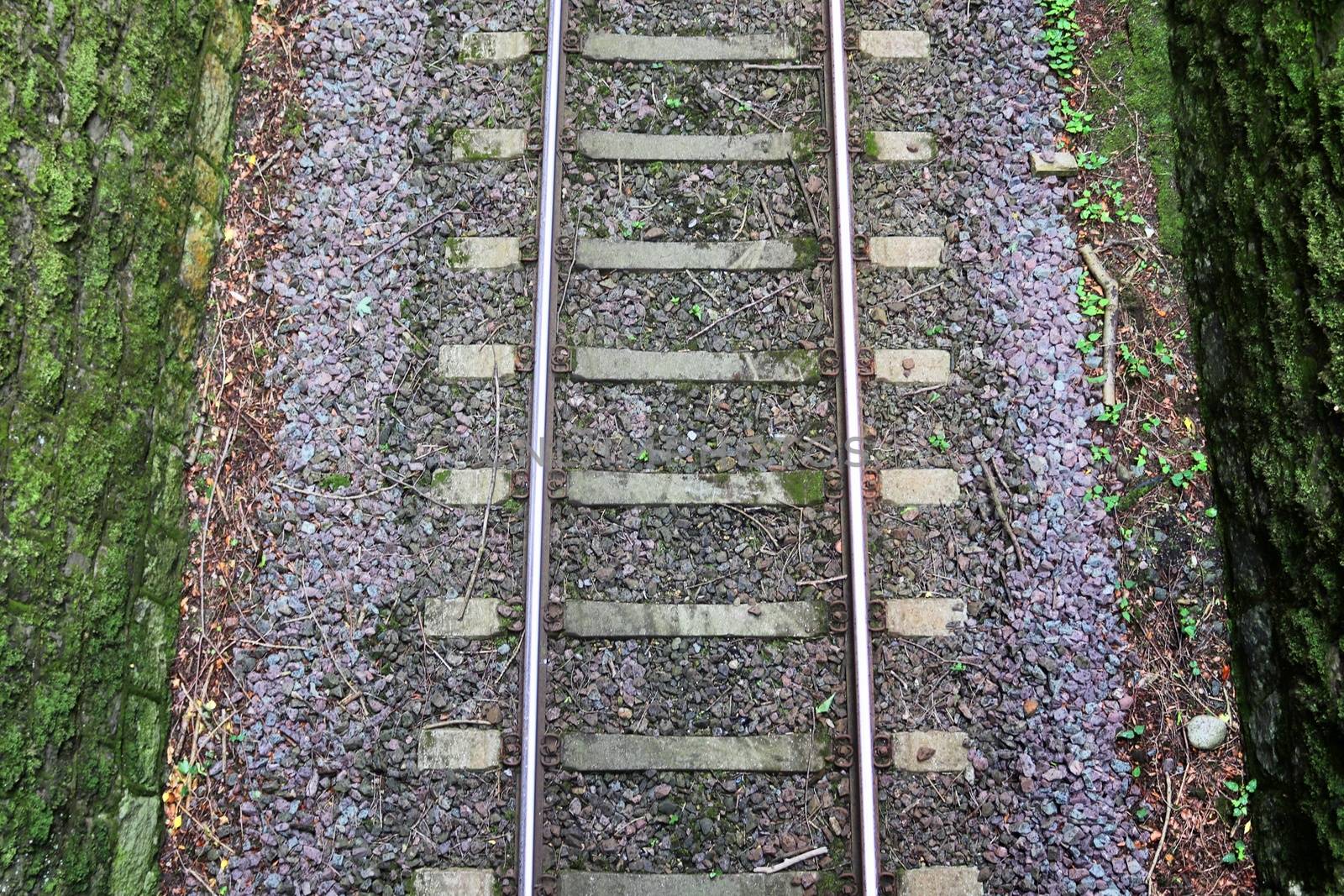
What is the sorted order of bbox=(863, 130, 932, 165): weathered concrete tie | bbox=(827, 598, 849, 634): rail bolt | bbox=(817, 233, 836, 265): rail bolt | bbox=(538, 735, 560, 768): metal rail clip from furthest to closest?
bbox=(863, 130, 932, 165): weathered concrete tie, bbox=(817, 233, 836, 265): rail bolt, bbox=(827, 598, 849, 634): rail bolt, bbox=(538, 735, 560, 768): metal rail clip

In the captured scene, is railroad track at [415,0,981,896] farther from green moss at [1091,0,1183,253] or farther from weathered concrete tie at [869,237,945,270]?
green moss at [1091,0,1183,253]

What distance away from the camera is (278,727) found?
3982mm

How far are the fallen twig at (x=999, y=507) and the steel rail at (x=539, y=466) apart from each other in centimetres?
199

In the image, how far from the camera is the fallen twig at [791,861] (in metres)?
3.74

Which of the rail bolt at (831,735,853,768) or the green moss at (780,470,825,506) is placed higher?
the green moss at (780,470,825,506)

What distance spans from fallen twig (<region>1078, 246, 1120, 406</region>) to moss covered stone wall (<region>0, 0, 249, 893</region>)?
4.37 m

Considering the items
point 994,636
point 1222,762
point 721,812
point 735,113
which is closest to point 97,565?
point 721,812

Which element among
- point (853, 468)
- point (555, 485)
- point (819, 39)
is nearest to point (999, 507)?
point (853, 468)

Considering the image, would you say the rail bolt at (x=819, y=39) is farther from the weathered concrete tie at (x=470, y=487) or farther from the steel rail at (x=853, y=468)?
the weathered concrete tie at (x=470, y=487)

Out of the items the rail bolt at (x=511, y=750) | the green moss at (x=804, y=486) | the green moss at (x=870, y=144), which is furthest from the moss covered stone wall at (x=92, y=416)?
the green moss at (x=870, y=144)

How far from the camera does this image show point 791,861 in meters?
3.74

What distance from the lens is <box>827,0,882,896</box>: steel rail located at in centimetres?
373

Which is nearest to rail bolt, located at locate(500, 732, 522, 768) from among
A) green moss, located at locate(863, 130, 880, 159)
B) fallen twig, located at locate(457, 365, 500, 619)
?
fallen twig, located at locate(457, 365, 500, 619)

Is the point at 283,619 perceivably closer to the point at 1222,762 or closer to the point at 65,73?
the point at 65,73
